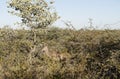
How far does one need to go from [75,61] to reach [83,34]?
2.03 meters

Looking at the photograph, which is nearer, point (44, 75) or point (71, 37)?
point (44, 75)

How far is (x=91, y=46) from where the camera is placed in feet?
38.7

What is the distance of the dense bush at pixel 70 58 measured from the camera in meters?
10.5

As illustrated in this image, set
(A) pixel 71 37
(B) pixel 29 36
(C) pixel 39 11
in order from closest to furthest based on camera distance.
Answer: (C) pixel 39 11, (A) pixel 71 37, (B) pixel 29 36

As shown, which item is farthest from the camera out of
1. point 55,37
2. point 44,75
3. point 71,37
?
point 55,37

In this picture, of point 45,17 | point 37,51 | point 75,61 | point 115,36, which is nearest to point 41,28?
point 45,17

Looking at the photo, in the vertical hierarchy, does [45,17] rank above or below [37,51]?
above

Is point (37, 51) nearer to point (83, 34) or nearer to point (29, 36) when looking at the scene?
point (29, 36)

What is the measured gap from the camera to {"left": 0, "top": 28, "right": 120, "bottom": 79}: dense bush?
10.5 meters

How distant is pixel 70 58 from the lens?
40.8 feet

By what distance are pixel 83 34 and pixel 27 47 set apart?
9.98 ft

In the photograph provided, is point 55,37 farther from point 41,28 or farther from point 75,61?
point 75,61

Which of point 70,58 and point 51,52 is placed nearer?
point 70,58

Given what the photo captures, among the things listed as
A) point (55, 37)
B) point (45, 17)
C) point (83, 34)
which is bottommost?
point (55, 37)
